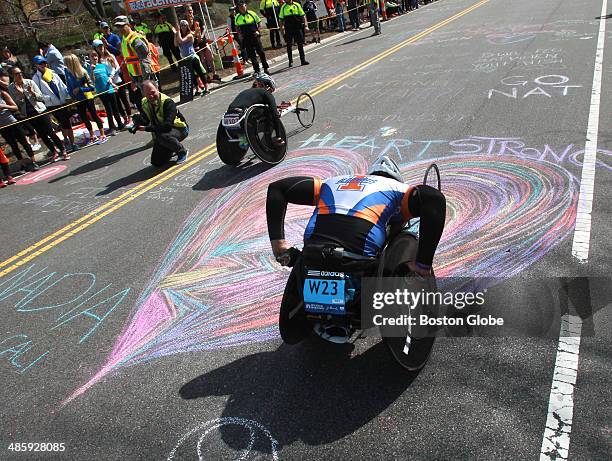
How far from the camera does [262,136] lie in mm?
7566

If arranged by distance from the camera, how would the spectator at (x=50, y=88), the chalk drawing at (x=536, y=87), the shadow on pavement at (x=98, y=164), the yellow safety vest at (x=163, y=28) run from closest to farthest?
the chalk drawing at (x=536, y=87)
the shadow on pavement at (x=98, y=164)
the spectator at (x=50, y=88)
the yellow safety vest at (x=163, y=28)

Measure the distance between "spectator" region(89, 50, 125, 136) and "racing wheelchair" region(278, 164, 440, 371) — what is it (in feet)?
31.2

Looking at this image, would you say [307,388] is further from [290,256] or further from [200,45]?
[200,45]

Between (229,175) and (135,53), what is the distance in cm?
571

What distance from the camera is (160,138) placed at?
834 centimetres

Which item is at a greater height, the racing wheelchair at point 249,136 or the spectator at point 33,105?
the spectator at point 33,105

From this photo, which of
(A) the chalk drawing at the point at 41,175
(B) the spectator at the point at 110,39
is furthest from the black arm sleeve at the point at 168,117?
(B) the spectator at the point at 110,39

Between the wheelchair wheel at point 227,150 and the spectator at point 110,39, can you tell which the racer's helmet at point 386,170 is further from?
the spectator at point 110,39

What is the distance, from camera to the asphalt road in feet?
→ 9.47

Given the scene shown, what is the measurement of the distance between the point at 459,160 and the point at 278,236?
405 centimetres

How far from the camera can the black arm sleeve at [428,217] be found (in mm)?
2975

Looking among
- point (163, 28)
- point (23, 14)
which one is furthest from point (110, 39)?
point (23, 14)

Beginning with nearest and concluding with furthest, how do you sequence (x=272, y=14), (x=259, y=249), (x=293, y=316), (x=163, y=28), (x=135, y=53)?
(x=293, y=316) < (x=259, y=249) < (x=135, y=53) < (x=163, y=28) < (x=272, y=14)

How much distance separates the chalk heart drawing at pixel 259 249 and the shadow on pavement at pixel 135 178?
6.15ft
